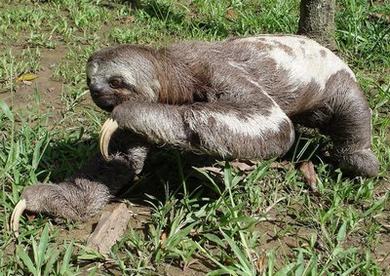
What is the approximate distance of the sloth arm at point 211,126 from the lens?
12.2ft

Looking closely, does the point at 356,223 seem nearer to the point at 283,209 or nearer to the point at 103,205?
the point at 283,209

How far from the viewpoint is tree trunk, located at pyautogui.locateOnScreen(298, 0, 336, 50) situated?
21.5ft

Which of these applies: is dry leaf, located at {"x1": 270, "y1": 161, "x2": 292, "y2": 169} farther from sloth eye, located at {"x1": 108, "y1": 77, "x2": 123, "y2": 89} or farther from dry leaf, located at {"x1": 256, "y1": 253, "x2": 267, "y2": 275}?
sloth eye, located at {"x1": 108, "y1": 77, "x2": 123, "y2": 89}

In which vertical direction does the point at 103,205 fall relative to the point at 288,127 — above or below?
below

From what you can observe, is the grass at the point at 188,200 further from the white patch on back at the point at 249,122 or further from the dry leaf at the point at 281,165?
the white patch on back at the point at 249,122

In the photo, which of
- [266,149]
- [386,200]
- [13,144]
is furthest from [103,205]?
[386,200]

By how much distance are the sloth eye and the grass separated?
31.8 inches

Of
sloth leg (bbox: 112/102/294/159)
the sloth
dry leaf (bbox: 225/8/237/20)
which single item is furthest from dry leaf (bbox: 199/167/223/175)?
dry leaf (bbox: 225/8/237/20)

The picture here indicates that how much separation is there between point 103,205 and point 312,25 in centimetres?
344

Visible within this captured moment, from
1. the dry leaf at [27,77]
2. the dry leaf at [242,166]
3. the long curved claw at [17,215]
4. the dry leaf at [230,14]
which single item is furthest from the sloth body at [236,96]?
the dry leaf at [230,14]

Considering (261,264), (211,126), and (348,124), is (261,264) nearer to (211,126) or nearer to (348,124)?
(211,126)

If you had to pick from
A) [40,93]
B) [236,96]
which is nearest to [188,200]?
[236,96]

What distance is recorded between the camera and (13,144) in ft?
14.9

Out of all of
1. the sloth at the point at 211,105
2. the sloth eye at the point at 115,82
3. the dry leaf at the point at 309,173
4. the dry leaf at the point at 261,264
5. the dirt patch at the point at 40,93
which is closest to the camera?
the dry leaf at the point at 261,264
